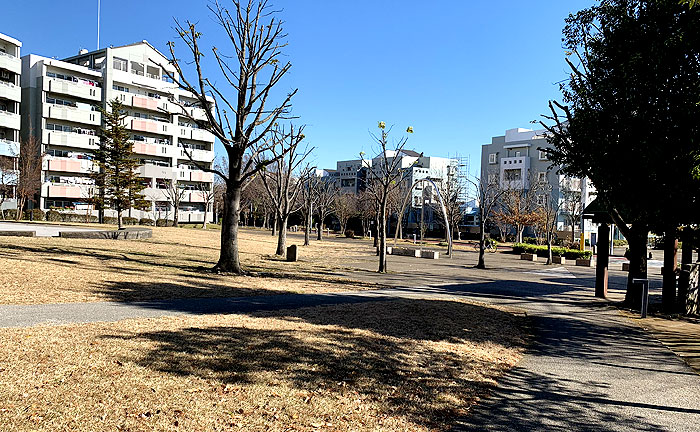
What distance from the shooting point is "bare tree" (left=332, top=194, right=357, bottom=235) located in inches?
2601

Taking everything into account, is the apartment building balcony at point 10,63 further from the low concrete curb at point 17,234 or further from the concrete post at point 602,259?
the concrete post at point 602,259

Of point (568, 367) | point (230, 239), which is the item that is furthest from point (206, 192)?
point (568, 367)

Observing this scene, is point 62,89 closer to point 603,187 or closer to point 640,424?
point 603,187

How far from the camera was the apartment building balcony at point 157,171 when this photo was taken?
52.1 meters

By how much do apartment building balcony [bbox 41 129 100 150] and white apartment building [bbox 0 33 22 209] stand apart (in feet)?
7.14

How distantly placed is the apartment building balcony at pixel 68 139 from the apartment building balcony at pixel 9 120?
2.45 metres

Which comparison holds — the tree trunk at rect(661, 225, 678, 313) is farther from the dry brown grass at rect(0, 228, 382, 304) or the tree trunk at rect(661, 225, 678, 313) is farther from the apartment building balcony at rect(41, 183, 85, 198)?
the apartment building balcony at rect(41, 183, 85, 198)

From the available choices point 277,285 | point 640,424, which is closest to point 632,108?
point 640,424

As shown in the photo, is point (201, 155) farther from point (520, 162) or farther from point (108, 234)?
point (520, 162)

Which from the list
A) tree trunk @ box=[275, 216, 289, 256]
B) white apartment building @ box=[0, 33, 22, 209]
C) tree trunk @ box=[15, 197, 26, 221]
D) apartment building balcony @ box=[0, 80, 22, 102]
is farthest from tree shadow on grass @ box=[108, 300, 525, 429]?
apartment building balcony @ box=[0, 80, 22, 102]

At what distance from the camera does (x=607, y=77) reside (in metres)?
12.8

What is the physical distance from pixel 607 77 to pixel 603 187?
2935mm

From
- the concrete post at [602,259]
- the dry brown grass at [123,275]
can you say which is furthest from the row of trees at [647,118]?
the dry brown grass at [123,275]

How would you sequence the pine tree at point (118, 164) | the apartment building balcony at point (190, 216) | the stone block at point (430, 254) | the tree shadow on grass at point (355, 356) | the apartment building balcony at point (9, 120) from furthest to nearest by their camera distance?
the apartment building balcony at point (190, 216), the apartment building balcony at point (9, 120), the stone block at point (430, 254), the pine tree at point (118, 164), the tree shadow on grass at point (355, 356)
